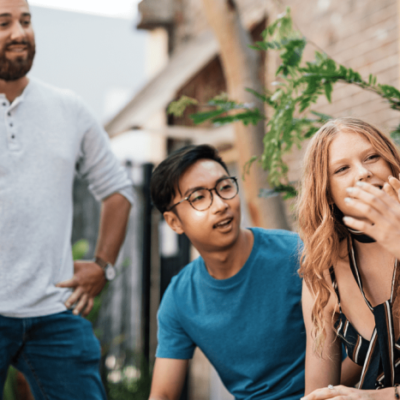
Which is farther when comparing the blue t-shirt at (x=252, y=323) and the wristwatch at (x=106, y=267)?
the wristwatch at (x=106, y=267)

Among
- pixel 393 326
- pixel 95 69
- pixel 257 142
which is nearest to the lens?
pixel 393 326

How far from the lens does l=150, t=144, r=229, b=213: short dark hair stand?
2133mm

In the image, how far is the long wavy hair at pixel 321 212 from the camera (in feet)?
5.28

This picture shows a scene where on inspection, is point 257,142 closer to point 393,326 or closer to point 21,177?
point 21,177

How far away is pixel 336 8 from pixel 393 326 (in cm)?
328

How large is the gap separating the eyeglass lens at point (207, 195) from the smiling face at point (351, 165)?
56cm

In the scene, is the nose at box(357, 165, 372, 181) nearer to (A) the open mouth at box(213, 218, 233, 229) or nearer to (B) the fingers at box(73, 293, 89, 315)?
(A) the open mouth at box(213, 218, 233, 229)

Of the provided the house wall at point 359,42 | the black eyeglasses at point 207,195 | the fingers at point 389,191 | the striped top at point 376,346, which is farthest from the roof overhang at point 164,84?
the fingers at point 389,191

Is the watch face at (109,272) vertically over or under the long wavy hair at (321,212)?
under

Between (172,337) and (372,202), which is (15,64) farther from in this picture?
(372,202)

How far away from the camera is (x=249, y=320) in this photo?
6.68ft

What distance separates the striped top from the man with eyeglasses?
12.8 inches

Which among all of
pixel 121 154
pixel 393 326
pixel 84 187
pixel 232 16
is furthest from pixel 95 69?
pixel 393 326

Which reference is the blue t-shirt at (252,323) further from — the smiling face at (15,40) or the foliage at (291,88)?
the smiling face at (15,40)
